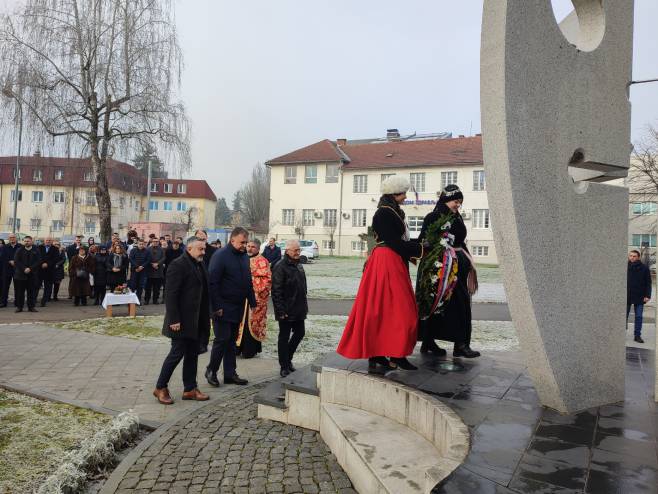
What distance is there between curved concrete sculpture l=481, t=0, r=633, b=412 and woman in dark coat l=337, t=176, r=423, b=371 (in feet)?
3.69

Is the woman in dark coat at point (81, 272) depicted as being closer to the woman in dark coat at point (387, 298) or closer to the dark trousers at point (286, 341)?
the dark trousers at point (286, 341)

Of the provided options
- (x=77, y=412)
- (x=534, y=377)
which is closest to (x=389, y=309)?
(x=534, y=377)

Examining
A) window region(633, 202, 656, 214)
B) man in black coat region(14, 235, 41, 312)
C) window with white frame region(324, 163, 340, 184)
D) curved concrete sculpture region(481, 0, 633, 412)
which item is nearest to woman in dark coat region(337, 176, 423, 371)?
curved concrete sculpture region(481, 0, 633, 412)

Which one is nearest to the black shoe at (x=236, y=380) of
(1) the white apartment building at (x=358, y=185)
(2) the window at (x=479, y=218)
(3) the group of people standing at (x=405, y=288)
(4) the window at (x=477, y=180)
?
(3) the group of people standing at (x=405, y=288)

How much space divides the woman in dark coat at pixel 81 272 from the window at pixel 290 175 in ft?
123

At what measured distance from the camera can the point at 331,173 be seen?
49312 millimetres

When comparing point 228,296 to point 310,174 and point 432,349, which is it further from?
point 310,174

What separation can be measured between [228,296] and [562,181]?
3908 mm

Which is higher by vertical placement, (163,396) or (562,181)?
(562,181)

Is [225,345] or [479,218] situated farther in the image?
[479,218]

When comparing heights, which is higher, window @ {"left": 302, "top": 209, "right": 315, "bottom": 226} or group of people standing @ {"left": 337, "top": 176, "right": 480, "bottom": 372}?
window @ {"left": 302, "top": 209, "right": 315, "bottom": 226}

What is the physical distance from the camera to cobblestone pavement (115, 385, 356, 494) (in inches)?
146

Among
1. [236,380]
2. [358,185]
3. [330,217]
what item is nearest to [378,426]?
[236,380]

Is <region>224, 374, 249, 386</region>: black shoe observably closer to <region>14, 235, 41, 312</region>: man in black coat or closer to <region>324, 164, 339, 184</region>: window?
<region>14, 235, 41, 312</region>: man in black coat
